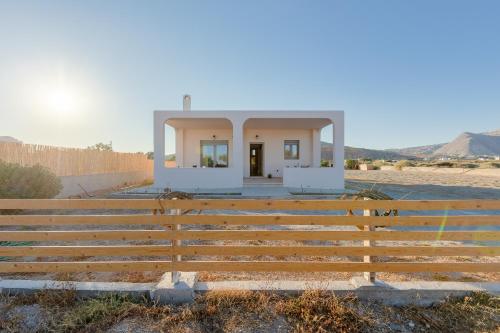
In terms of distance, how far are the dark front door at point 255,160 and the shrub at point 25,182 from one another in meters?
9.66

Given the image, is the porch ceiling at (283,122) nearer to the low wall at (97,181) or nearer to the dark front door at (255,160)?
the dark front door at (255,160)

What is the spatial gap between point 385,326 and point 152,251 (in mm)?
2490

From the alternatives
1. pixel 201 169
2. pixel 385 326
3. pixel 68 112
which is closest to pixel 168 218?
pixel 385 326

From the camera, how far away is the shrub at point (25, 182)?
6.75 m

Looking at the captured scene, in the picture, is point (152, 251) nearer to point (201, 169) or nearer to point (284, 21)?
point (201, 169)

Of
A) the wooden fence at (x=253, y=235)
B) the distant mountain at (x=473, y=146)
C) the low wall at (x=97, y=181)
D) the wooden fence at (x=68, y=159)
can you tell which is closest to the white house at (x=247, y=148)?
the low wall at (x=97, y=181)

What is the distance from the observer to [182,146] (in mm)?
13820

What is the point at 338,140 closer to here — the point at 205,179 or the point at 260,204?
the point at 205,179

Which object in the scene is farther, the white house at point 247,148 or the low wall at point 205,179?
the low wall at point 205,179

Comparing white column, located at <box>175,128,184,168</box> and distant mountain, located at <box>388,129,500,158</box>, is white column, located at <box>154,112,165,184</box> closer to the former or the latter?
white column, located at <box>175,128,184,168</box>

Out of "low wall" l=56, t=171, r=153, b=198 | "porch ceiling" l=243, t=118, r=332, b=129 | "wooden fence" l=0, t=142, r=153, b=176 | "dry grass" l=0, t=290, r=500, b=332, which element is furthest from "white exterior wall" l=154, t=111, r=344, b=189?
"dry grass" l=0, t=290, r=500, b=332

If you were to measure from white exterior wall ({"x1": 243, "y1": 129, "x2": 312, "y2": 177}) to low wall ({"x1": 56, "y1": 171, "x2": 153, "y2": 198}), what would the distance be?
7875 mm

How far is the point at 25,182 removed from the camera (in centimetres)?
714

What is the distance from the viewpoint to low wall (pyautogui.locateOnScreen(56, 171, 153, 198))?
10164mm
